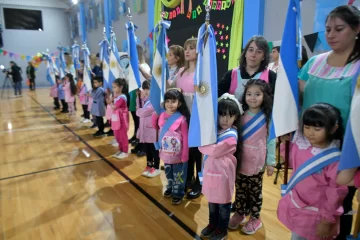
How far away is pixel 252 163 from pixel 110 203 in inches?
51.7

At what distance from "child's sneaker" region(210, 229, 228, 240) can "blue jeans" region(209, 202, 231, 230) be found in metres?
0.02

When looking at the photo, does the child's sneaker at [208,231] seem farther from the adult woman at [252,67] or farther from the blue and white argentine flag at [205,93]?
the adult woman at [252,67]

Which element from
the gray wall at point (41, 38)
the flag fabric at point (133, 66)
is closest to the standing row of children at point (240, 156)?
the flag fabric at point (133, 66)

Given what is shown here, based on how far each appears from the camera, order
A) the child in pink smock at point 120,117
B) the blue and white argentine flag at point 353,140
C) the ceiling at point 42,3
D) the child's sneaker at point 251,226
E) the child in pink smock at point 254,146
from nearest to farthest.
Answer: the blue and white argentine flag at point 353,140 → the child in pink smock at point 254,146 → the child's sneaker at point 251,226 → the child in pink smock at point 120,117 → the ceiling at point 42,3

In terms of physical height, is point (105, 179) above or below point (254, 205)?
below

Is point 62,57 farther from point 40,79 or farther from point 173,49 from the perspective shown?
point 40,79

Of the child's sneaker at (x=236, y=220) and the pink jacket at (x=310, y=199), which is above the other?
the pink jacket at (x=310, y=199)

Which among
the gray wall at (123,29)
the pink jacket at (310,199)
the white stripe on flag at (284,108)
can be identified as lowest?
the pink jacket at (310,199)

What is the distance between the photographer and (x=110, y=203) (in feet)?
7.44

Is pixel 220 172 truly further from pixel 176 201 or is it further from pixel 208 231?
pixel 176 201

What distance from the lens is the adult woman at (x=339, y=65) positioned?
112cm

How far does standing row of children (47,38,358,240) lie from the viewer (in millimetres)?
1171

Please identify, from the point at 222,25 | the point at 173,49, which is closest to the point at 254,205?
the point at 173,49

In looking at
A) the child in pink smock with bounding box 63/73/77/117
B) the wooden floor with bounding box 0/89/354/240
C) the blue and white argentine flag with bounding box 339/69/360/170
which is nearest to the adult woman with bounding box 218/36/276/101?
the blue and white argentine flag with bounding box 339/69/360/170
